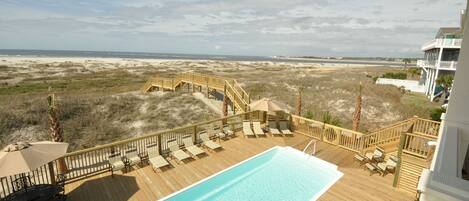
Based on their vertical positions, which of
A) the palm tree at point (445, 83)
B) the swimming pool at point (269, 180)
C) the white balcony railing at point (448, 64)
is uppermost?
the white balcony railing at point (448, 64)

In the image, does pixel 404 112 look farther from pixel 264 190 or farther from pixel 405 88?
→ pixel 264 190

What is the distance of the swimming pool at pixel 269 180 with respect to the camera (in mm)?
8500

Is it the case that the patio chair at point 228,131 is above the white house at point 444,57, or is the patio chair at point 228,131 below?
below

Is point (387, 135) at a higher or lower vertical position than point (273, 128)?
higher

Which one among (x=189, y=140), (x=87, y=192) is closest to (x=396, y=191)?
(x=189, y=140)

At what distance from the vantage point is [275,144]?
12.6 m

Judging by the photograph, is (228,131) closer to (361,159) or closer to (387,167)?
(361,159)

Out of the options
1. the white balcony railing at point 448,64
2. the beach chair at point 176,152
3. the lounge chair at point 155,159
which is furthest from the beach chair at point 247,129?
the white balcony railing at point 448,64

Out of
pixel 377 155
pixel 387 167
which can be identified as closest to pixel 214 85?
pixel 377 155

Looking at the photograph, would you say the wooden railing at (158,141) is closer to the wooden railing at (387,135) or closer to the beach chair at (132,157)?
the beach chair at (132,157)

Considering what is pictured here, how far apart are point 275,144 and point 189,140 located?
4.24 meters

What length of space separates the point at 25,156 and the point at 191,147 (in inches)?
235

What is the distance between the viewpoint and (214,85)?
2402 cm

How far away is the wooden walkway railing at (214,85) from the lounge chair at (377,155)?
326 inches
